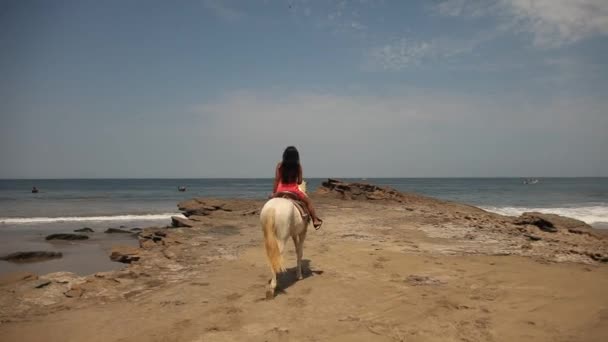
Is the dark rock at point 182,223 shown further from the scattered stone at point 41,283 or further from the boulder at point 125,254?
the scattered stone at point 41,283

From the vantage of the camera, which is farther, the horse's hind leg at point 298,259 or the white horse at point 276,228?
the horse's hind leg at point 298,259

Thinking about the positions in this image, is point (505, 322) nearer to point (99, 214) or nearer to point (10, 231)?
point (10, 231)

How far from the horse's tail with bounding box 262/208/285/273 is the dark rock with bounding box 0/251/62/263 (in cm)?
958

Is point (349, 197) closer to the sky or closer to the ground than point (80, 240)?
closer to the sky

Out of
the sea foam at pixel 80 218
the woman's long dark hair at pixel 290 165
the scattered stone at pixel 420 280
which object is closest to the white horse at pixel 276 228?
the woman's long dark hair at pixel 290 165

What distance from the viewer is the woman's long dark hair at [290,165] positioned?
6.73 metres

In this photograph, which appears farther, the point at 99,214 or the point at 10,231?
the point at 99,214

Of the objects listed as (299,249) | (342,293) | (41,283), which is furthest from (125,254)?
(342,293)

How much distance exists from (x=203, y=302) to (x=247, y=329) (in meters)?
1.35

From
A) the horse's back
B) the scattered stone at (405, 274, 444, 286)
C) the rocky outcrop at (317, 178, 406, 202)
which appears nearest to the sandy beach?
the scattered stone at (405, 274, 444, 286)

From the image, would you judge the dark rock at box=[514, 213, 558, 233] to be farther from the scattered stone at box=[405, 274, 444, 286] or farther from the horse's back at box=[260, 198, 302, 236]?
the horse's back at box=[260, 198, 302, 236]

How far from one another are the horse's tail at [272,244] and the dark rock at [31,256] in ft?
31.4

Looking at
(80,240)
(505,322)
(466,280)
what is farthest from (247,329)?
(80,240)

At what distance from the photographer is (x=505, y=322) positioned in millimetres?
4316
